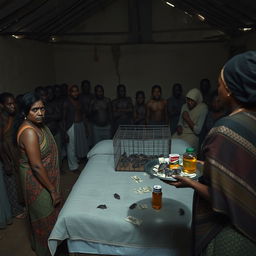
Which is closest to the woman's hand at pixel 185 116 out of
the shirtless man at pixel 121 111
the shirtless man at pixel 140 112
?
the shirtless man at pixel 140 112

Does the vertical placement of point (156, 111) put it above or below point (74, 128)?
above

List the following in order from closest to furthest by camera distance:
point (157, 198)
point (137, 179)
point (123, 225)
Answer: point (123, 225)
point (157, 198)
point (137, 179)

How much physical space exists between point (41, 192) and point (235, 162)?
1.78 m

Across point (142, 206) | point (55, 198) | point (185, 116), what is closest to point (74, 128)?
point (185, 116)

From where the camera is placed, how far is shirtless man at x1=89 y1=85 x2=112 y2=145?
510 cm

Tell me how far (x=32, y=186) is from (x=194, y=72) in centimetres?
573

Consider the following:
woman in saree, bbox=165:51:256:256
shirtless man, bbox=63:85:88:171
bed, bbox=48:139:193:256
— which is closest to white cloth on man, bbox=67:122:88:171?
shirtless man, bbox=63:85:88:171

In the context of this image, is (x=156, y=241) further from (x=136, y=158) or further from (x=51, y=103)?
(x=51, y=103)

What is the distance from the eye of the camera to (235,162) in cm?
121

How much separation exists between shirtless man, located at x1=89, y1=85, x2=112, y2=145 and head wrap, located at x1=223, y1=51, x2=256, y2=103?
13.1 ft

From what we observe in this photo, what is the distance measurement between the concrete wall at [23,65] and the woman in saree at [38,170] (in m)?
2.20

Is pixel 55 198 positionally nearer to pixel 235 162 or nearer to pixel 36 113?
pixel 36 113

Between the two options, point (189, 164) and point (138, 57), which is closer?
point (189, 164)

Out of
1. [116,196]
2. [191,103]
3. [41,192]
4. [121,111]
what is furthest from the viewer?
[121,111]
